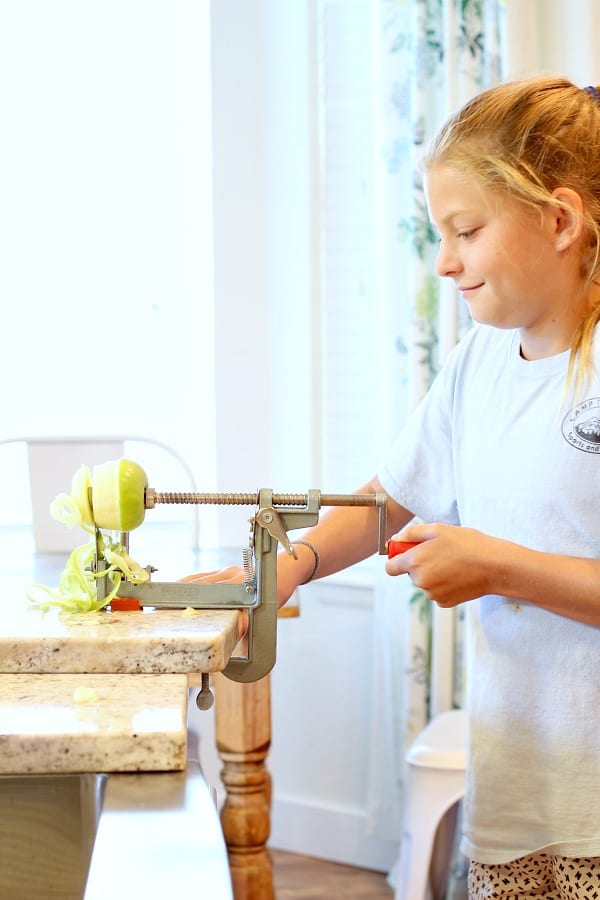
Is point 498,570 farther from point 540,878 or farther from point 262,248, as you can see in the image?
point 262,248

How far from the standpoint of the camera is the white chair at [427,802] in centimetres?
206

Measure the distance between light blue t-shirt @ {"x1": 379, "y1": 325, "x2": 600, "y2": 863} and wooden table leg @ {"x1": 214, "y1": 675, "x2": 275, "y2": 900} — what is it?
60cm

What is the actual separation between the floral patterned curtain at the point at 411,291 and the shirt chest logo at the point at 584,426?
1.17m

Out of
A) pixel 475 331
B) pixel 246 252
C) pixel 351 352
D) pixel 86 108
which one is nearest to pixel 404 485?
pixel 475 331

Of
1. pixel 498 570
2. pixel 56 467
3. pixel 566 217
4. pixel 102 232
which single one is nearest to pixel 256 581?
pixel 498 570

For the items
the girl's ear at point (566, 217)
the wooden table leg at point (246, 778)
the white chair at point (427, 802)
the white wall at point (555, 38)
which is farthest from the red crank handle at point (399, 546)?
the white wall at point (555, 38)

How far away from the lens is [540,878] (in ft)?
3.78

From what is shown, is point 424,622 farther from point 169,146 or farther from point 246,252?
point 169,146

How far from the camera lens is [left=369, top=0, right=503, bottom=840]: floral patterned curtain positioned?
223 cm

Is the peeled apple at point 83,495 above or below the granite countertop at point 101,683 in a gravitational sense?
above

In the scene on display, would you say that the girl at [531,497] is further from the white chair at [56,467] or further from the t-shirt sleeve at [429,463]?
the white chair at [56,467]

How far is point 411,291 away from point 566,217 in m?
1.21

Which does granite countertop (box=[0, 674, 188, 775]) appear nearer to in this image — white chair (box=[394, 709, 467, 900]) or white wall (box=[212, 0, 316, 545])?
white chair (box=[394, 709, 467, 900])

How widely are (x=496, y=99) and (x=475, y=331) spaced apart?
29cm
